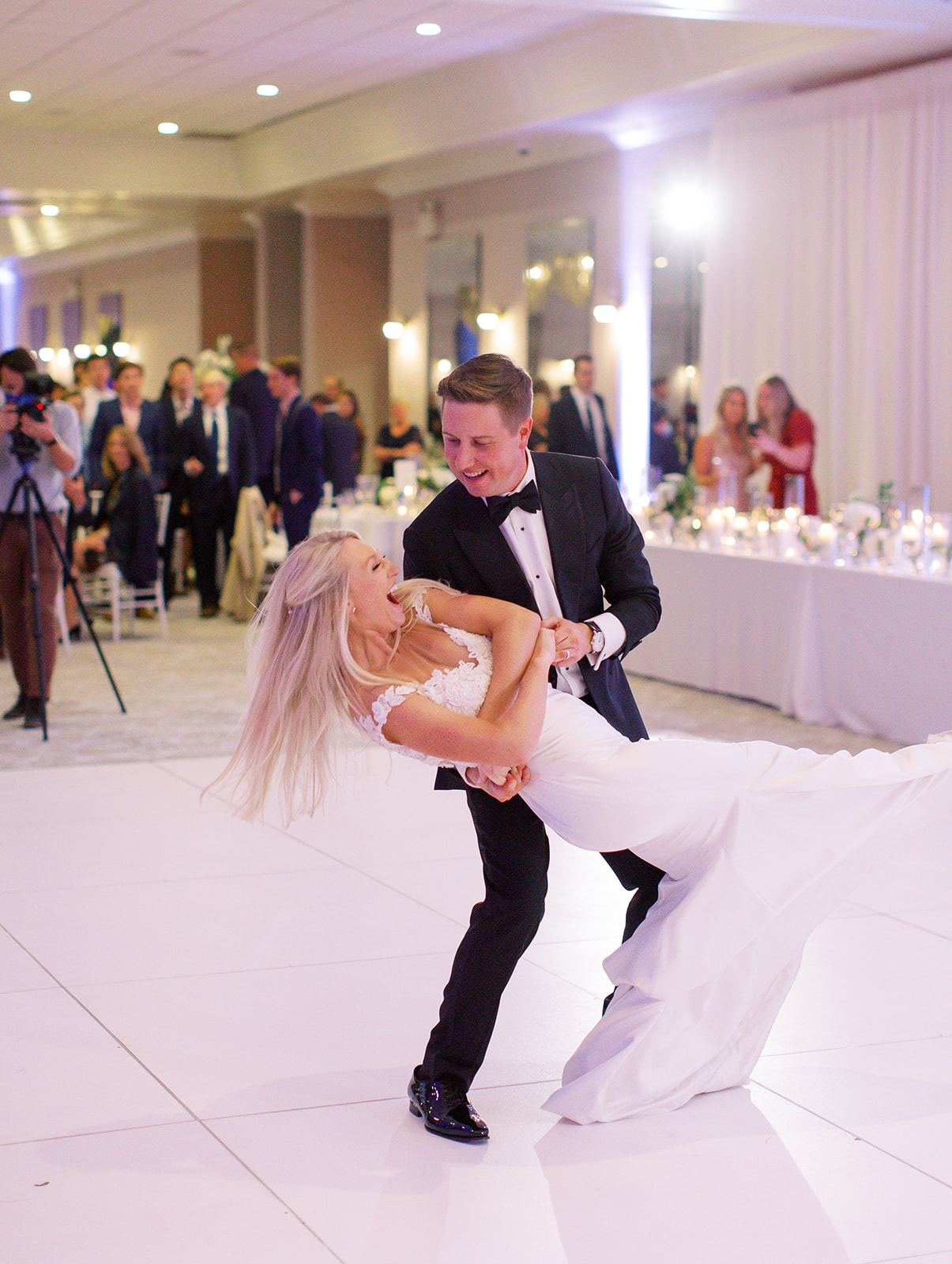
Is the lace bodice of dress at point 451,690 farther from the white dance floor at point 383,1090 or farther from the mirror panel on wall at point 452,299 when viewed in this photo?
the mirror panel on wall at point 452,299

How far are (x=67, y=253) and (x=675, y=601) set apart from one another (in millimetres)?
17618

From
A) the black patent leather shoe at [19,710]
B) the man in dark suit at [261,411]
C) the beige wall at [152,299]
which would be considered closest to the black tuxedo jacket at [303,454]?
the man in dark suit at [261,411]

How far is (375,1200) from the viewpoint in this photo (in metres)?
2.34

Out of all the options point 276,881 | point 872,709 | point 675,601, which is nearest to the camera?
point 276,881

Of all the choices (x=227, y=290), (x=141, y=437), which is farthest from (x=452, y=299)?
(x=141, y=437)

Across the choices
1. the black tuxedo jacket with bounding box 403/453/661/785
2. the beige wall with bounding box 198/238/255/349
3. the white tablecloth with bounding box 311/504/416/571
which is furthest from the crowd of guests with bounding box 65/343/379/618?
the beige wall with bounding box 198/238/255/349

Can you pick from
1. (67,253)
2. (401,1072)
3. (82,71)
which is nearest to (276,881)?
(401,1072)

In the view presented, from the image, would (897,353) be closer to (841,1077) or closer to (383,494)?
(383,494)

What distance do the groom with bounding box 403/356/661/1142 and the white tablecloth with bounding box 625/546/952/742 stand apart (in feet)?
10.7

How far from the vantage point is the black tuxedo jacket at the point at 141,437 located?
9312 mm

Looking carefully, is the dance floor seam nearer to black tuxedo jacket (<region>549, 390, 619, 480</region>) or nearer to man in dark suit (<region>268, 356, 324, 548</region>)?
man in dark suit (<region>268, 356, 324, 548</region>)

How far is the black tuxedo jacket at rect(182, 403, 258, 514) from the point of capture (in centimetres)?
998

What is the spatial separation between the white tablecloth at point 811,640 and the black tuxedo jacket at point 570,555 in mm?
3183

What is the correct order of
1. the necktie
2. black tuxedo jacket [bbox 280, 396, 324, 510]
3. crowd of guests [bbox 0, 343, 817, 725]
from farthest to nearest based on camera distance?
the necktie, black tuxedo jacket [bbox 280, 396, 324, 510], crowd of guests [bbox 0, 343, 817, 725]
